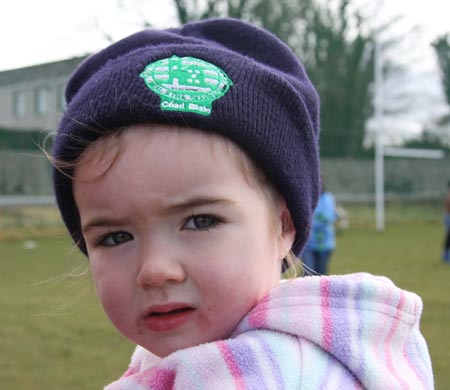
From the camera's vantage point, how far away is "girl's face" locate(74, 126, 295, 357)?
41.9 inches

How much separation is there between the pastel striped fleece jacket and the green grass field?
582 millimetres

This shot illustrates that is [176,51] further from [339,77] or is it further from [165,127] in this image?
[339,77]

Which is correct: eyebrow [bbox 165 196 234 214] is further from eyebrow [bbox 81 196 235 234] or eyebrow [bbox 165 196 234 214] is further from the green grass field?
the green grass field

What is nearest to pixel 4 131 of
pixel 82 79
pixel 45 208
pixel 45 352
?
pixel 45 208

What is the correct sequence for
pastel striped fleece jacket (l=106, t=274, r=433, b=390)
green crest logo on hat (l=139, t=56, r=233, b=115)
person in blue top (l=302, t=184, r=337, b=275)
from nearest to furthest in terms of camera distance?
1. pastel striped fleece jacket (l=106, t=274, r=433, b=390)
2. green crest logo on hat (l=139, t=56, r=233, b=115)
3. person in blue top (l=302, t=184, r=337, b=275)

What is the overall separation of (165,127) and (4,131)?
16.4 m

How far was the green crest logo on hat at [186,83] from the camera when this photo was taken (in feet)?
Result: 3.67

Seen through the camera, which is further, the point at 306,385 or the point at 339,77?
the point at 339,77

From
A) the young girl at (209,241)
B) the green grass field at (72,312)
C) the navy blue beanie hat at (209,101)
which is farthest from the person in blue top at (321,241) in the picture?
the young girl at (209,241)

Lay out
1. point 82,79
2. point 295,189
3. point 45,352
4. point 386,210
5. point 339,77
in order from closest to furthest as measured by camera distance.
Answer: point 295,189, point 82,79, point 45,352, point 386,210, point 339,77

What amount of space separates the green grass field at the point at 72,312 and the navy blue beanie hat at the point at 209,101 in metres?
0.44

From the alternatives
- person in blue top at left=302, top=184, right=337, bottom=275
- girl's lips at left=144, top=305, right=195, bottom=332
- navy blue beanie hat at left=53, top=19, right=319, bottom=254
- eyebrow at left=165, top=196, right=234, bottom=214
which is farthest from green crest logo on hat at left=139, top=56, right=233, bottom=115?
person in blue top at left=302, top=184, right=337, bottom=275

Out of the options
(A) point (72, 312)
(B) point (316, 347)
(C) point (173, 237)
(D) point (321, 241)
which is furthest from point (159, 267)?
(D) point (321, 241)

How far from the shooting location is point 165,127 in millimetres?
1110
